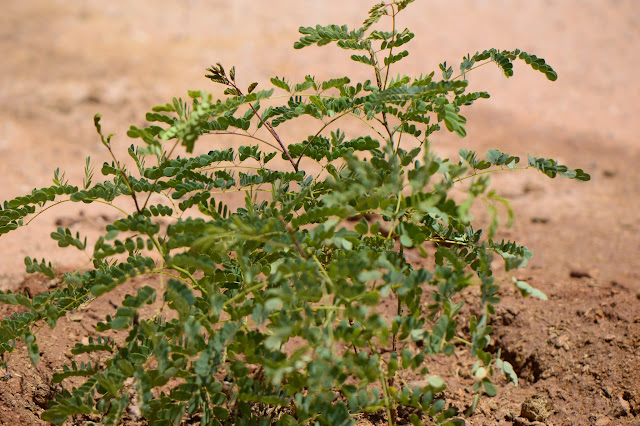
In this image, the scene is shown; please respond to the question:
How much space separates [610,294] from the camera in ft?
9.61

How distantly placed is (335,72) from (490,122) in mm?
1681

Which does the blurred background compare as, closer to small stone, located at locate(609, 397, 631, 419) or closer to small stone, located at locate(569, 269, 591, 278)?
small stone, located at locate(569, 269, 591, 278)

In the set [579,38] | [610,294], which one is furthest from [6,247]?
[579,38]

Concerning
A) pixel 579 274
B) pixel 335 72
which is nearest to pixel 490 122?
pixel 335 72

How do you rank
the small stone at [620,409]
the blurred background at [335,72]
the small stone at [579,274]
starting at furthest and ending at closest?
the blurred background at [335,72] < the small stone at [579,274] < the small stone at [620,409]

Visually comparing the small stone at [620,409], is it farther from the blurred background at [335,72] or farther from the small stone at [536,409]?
the blurred background at [335,72]

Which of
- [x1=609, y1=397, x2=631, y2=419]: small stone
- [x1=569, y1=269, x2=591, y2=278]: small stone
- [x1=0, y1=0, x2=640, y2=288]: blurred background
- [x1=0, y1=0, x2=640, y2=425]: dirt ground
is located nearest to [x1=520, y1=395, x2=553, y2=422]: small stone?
[x1=0, y1=0, x2=640, y2=425]: dirt ground

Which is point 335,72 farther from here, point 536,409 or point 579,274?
point 536,409

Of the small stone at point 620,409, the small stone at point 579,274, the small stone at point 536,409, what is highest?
the small stone at point 579,274

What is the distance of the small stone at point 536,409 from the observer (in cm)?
225

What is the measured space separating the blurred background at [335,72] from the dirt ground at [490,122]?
0.02 m

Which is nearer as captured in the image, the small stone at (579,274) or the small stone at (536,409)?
the small stone at (536,409)

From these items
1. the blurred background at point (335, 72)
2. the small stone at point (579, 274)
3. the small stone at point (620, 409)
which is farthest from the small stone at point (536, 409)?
the blurred background at point (335, 72)

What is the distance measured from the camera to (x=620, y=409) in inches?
88.7
